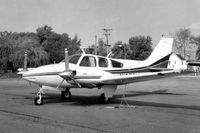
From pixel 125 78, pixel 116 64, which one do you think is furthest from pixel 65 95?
pixel 125 78

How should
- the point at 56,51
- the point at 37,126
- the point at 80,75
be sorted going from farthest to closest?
the point at 56,51, the point at 80,75, the point at 37,126

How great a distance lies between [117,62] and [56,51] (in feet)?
244

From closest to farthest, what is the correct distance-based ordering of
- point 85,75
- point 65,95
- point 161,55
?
point 85,75
point 65,95
point 161,55

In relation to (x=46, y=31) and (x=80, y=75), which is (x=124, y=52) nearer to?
(x=46, y=31)

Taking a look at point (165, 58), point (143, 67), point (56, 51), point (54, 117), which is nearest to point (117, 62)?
point (143, 67)

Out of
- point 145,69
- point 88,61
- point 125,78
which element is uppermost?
point 88,61

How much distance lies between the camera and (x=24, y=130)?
777 centimetres

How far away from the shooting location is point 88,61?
14523 millimetres

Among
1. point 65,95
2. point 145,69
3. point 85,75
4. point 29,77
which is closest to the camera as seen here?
point 85,75

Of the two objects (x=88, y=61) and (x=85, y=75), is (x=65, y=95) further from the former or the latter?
(x=85, y=75)

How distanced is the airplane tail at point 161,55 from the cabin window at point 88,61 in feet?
13.1

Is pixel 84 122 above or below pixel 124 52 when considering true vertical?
below

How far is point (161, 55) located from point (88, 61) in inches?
228

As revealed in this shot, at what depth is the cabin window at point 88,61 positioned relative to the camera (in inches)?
567
